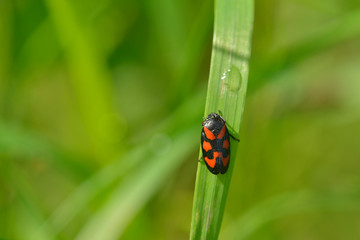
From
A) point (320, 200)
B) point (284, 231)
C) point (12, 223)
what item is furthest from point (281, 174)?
point (12, 223)

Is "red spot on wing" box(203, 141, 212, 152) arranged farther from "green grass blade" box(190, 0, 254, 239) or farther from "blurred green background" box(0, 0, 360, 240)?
"green grass blade" box(190, 0, 254, 239)

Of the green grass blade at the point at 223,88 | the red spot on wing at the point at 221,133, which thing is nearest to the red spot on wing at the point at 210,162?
the green grass blade at the point at 223,88

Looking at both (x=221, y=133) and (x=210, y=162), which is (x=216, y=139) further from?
(x=210, y=162)

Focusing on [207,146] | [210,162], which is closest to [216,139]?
[207,146]

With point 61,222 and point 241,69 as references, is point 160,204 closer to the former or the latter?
point 61,222

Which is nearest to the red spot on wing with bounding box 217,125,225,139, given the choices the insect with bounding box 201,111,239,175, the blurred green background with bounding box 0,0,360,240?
the insect with bounding box 201,111,239,175

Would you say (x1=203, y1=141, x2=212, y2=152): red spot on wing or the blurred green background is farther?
the blurred green background
